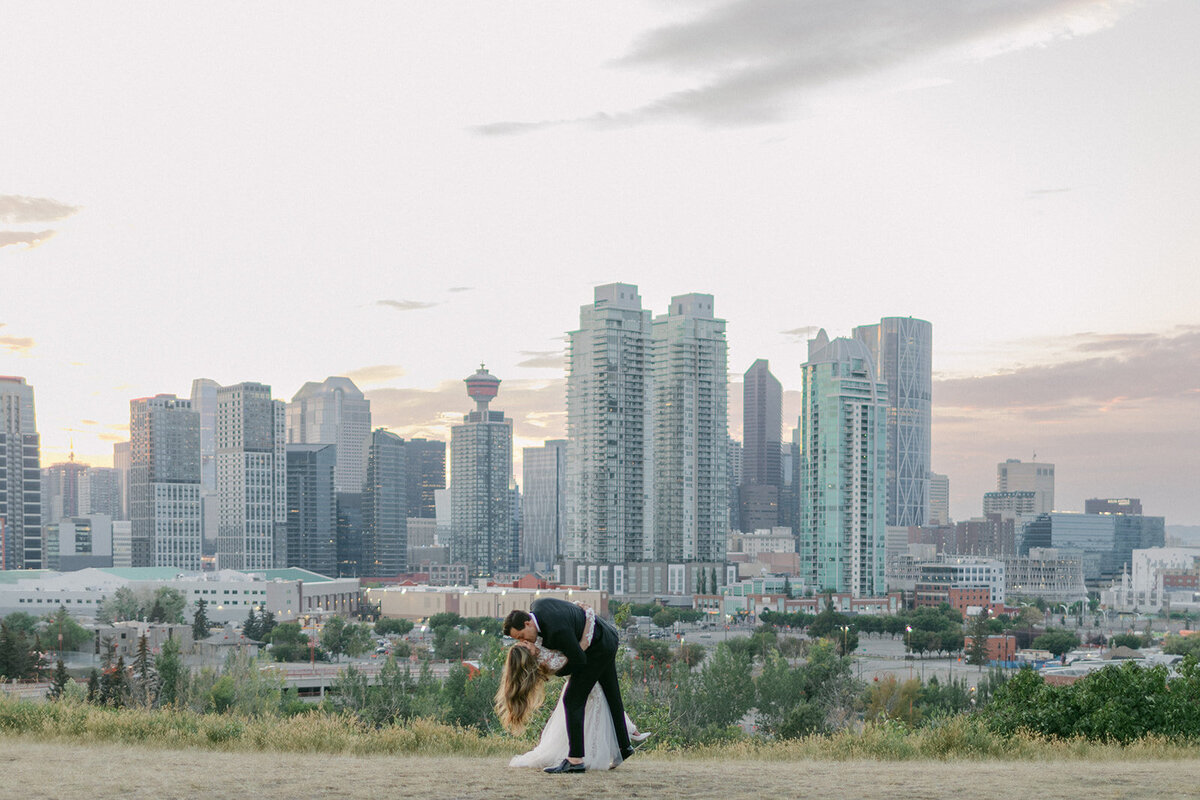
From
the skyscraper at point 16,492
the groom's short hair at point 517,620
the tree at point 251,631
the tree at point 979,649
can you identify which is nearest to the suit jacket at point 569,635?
the groom's short hair at point 517,620

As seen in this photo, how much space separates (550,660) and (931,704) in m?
58.6

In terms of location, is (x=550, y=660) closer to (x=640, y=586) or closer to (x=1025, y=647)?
(x=1025, y=647)

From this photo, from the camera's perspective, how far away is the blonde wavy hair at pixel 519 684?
1098 cm

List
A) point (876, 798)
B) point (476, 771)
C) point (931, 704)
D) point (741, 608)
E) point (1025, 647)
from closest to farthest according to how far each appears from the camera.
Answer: point (876, 798) → point (476, 771) → point (931, 704) → point (1025, 647) → point (741, 608)

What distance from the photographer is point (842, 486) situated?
167 metres

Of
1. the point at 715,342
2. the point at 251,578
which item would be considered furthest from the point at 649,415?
the point at 251,578

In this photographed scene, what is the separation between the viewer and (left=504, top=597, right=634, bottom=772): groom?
10859mm

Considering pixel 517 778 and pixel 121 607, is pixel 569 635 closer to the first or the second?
pixel 517 778

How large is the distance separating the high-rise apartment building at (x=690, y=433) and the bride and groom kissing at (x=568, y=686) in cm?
16785

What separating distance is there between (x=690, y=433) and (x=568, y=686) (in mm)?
172072

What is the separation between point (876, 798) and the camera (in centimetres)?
1051

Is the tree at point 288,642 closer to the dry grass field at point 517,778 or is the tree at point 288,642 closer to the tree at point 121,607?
the tree at point 121,607

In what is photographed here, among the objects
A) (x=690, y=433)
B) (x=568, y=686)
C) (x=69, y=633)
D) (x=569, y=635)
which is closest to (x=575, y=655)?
(x=569, y=635)

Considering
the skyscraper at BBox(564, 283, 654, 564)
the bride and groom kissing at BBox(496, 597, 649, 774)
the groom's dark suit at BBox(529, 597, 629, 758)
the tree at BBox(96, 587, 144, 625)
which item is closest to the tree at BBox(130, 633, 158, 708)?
the bride and groom kissing at BBox(496, 597, 649, 774)
